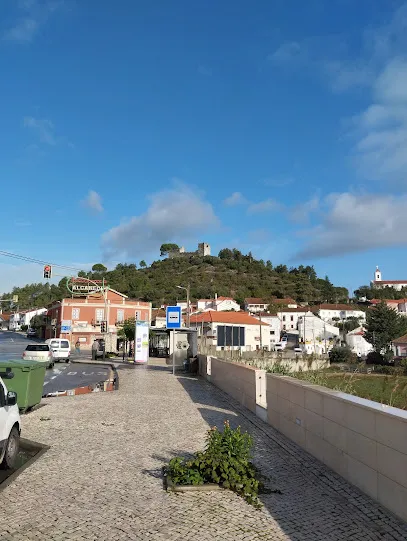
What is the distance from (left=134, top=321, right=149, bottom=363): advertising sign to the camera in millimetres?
31047

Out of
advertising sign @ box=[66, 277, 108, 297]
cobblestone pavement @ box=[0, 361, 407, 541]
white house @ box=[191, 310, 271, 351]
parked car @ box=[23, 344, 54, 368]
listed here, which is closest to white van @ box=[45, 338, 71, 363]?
parked car @ box=[23, 344, 54, 368]

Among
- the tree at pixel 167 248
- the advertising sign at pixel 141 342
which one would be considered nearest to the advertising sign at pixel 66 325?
the advertising sign at pixel 141 342

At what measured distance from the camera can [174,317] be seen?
78.7 feet

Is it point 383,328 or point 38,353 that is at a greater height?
point 383,328

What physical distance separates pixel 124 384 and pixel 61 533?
14.7 metres

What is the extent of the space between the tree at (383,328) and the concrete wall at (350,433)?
192 feet

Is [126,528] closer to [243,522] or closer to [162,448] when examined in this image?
[243,522]

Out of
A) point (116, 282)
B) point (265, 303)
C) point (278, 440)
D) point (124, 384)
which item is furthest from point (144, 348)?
point (265, 303)

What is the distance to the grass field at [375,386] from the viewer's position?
729cm

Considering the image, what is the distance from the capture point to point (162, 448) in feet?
24.9

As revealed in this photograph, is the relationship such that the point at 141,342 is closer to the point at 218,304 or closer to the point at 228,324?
the point at 228,324

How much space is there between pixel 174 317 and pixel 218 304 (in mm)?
94359

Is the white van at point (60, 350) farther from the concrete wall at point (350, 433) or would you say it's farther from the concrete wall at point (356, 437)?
the concrete wall at point (356, 437)

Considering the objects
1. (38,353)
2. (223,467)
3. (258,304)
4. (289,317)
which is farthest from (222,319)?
(223,467)
